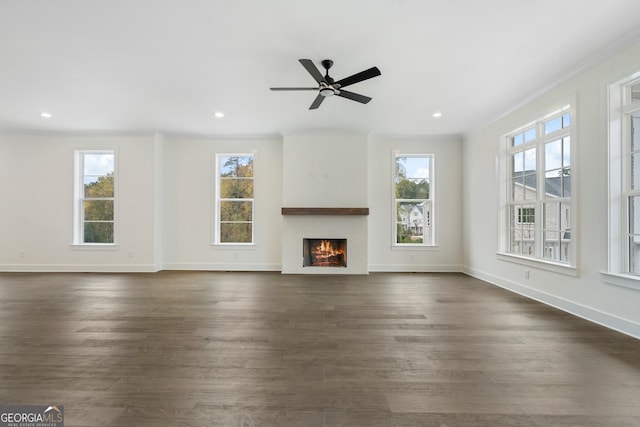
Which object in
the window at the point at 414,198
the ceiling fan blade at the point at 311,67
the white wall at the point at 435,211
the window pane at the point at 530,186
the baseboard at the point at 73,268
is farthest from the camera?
the window at the point at 414,198

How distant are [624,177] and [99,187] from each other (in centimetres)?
817

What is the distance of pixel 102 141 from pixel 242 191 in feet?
9.58

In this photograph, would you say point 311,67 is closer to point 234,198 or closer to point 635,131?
point 635,131

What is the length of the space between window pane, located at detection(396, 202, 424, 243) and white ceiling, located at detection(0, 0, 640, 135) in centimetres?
210

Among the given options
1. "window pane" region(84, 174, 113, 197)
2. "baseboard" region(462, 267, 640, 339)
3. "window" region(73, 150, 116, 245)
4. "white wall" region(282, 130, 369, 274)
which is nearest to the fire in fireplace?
"white wall" region(282, 130, 369, 274)

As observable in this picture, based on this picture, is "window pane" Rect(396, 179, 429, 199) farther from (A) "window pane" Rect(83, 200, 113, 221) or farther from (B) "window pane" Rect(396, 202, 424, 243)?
(A) "window pane" Rect(83, 200, 113, 221)

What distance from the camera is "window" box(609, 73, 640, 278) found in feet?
9.48

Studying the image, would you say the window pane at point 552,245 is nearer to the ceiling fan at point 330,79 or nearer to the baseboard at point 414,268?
the baseboard at point 414,268

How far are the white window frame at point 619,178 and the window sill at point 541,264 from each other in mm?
447

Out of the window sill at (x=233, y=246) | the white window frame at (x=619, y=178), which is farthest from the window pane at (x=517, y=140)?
the window sill at (x=233, y=246)

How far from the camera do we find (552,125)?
13.0ft

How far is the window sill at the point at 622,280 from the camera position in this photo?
107 inches

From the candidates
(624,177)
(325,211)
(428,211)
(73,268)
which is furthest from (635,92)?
(73,268)

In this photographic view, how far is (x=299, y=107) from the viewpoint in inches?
182
